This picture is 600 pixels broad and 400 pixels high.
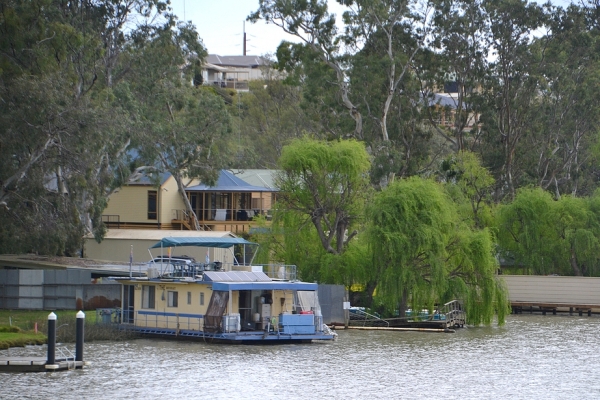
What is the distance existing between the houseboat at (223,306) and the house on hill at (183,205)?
87.1 feet

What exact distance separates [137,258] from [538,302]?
21922mm

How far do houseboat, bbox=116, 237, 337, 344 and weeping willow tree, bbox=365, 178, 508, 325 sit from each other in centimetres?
556

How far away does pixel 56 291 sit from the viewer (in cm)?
4662

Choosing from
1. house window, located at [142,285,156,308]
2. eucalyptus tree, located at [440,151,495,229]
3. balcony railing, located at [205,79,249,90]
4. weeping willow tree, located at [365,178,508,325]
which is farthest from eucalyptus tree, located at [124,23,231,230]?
balcony railing, located at [205,79,249,90]

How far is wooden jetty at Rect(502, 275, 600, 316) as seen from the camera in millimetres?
56938

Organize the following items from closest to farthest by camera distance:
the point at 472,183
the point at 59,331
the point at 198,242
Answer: the point at 59,331 < the point at 198,242 < the point at 472,183

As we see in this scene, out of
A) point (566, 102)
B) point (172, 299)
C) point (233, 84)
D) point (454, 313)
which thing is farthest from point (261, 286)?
point (233, 84)

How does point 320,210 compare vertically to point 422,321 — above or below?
above

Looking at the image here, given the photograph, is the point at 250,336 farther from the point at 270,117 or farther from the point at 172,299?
the point at 270,117

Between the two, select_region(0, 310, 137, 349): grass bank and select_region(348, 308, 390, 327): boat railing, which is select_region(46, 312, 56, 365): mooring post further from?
select_region(348, 308, 390, 327): boat railing

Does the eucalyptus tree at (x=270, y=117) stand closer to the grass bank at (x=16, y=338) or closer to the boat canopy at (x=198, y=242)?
the boat canopy at (x=198, y=242)

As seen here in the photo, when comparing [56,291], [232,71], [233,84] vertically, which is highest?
[232,71]

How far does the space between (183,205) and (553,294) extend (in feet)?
87.5

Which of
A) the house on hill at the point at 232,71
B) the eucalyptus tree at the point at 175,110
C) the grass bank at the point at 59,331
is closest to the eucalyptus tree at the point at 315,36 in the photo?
the eucalyptus tree at the point at 175,110
